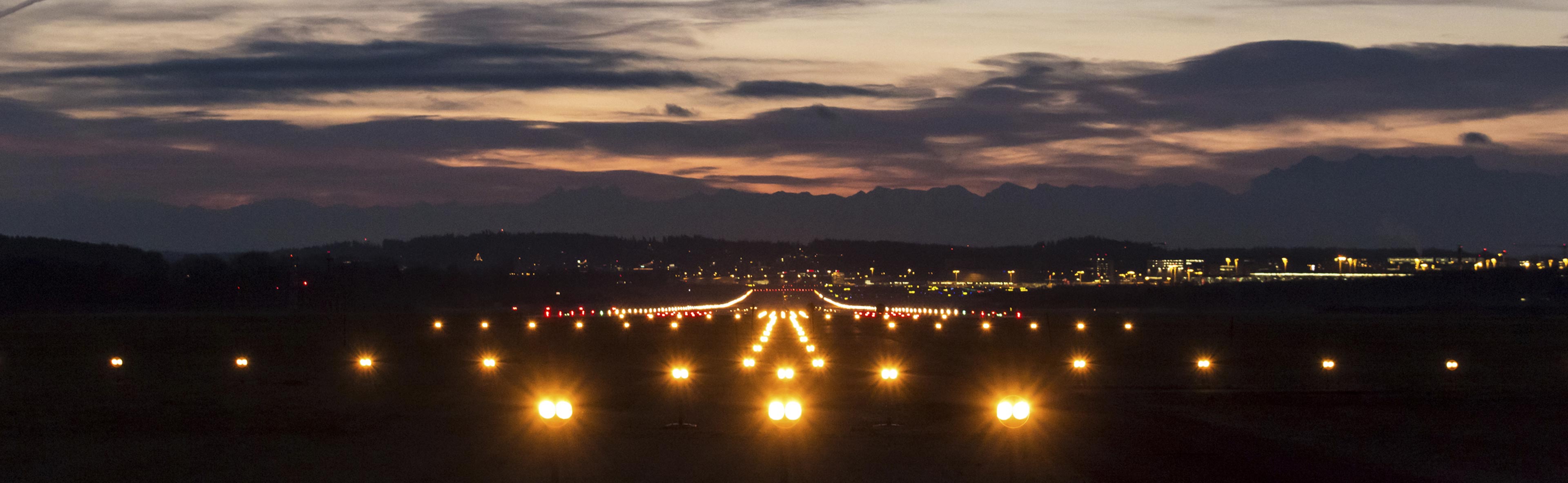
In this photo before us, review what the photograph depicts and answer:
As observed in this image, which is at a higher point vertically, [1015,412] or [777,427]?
[1015,412]

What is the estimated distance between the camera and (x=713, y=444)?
70.5ft

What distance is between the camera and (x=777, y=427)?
23859 millimetres

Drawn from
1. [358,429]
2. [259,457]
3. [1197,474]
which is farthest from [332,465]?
[1197,474]

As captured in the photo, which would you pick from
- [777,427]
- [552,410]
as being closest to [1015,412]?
[552,410]

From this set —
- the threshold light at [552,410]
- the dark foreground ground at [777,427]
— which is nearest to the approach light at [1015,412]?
the dark foreground ground at [777,427]

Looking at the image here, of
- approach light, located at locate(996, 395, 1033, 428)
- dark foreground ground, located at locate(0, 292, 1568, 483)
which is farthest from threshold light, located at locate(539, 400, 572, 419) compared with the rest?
approach light, located at locate(996, 395, 1033, 428)

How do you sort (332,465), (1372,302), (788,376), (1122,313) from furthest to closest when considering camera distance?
(1372,302) < (1122,313) < (788,376) < (332,465)

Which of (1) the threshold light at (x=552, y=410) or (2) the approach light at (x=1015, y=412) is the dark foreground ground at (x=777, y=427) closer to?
(2) the approach light at (x=1015, y=412)

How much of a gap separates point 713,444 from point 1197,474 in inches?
286

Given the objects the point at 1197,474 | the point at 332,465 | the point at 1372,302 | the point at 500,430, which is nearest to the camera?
the point at 1197,474

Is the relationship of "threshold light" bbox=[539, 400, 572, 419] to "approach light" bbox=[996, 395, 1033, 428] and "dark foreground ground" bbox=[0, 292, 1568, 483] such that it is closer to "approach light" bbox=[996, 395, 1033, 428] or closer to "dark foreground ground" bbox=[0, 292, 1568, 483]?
"dark foreground ground" bbox=[0, 292, 1568, 483]

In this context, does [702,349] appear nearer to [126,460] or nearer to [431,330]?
[431,330]

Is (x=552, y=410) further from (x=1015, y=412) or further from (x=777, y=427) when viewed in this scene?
(x=1015, y=412)

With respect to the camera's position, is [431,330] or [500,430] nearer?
[500,430]
